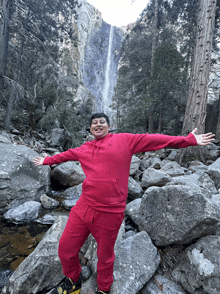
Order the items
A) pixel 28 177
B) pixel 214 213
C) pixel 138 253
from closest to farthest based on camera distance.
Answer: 1. pixel 214 213
2. pixel 138 253
3. pixel 28 177

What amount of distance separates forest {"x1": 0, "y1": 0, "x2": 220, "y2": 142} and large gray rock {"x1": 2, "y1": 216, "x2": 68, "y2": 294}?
5831mm

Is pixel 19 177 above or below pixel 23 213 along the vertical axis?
above

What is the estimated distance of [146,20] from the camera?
1269cm

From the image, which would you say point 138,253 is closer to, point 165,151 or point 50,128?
point 165,151

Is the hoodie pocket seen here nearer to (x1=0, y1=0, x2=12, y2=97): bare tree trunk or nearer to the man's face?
the man's face

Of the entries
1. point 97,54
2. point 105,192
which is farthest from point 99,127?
point 97,54

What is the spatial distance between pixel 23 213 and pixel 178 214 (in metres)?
2.74

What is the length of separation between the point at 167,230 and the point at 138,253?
17.5 inches

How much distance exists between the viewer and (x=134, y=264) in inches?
73.5

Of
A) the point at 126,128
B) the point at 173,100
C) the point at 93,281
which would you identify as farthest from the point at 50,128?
the point at 93,281

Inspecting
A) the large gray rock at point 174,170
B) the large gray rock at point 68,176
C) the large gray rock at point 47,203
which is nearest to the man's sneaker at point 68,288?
the large gray rock at point 47,203

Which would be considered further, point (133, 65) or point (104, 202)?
point (133, 65)

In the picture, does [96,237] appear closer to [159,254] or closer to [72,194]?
[159,254]

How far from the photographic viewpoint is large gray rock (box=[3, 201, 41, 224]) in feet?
10.1
